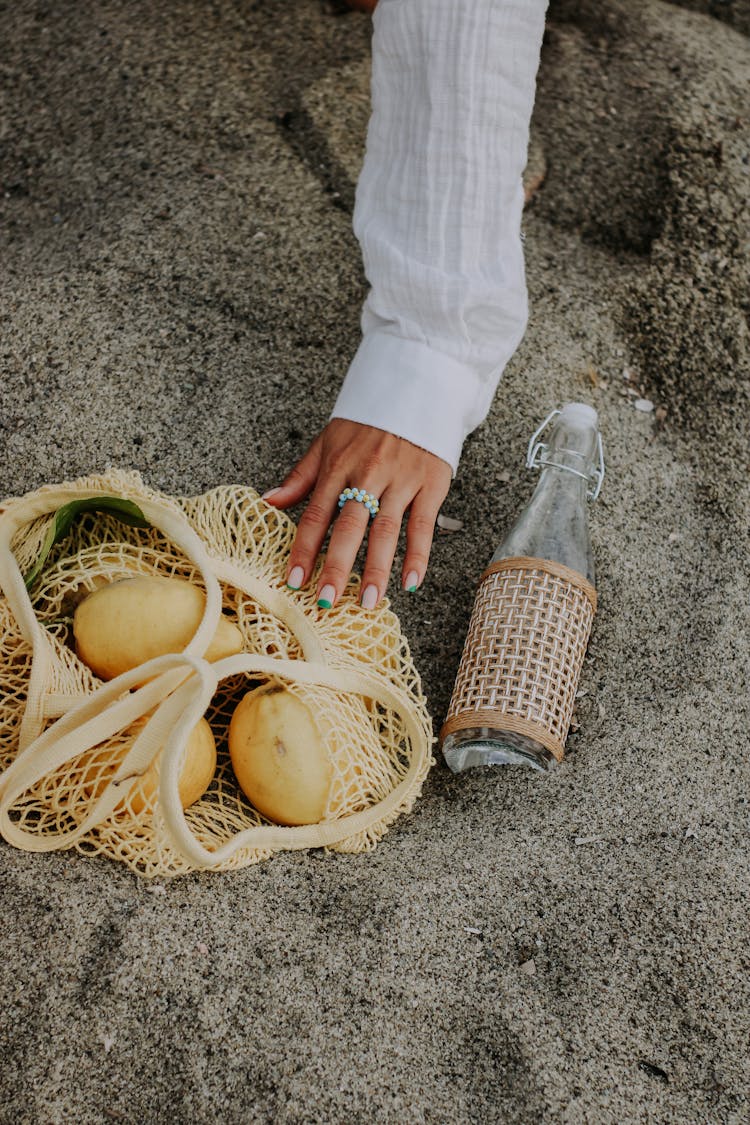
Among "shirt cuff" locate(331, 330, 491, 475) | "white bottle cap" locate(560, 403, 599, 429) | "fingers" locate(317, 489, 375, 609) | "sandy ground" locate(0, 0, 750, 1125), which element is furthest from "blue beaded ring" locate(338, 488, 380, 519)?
"white bottle cap" locate(560, 403, 599, 429)

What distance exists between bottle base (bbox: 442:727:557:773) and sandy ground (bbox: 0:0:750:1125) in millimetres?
35

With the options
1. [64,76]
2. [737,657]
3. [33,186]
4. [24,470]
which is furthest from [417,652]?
[64,76]

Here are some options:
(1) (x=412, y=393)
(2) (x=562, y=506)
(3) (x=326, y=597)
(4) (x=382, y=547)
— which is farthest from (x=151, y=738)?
(2) (x=562, y=506)

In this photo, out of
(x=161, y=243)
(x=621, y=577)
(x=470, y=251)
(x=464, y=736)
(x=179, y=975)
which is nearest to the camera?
(x=179, y=975)

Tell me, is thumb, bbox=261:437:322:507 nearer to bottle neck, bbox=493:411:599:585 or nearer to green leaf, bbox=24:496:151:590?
green leaf, bbox=24:496:151:590

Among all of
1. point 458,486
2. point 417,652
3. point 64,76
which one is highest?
point 64,76

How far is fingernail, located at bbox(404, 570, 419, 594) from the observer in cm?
119

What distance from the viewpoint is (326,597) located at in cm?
113

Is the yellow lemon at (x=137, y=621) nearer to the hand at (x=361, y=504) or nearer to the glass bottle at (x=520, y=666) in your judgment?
the hand at (x=361, y=504)

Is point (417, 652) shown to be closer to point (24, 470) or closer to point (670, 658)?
A: point (670, 658)

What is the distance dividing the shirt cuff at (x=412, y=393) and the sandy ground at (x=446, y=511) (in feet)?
0.70

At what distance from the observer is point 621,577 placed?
142cm

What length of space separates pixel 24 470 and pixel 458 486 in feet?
2.28

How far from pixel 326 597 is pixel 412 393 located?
1.10 ft
